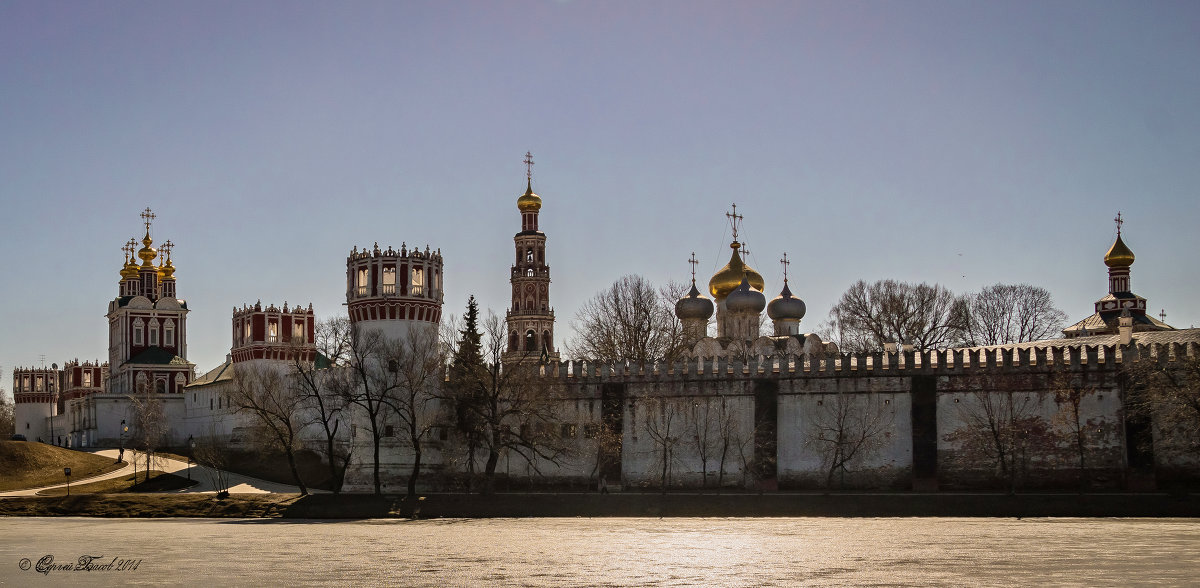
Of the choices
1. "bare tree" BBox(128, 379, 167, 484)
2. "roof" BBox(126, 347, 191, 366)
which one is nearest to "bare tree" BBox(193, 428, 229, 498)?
"bare tree" BBox(128, 379, 167, 484)

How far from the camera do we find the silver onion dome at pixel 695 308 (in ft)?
235

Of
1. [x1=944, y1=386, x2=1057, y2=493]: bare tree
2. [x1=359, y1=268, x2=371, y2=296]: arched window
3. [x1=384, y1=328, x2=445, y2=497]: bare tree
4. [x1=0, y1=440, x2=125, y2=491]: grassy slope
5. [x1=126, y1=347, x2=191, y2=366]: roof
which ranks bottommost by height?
[x1=0, y1=440, x2=125, y2=491]: grassy slope

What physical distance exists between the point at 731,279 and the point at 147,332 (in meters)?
46.8

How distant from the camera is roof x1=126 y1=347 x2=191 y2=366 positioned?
91.9 m

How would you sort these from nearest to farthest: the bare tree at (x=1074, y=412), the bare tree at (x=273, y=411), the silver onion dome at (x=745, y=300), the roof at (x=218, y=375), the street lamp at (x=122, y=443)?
the bare tree at (x=1074, y=412) < the bare tree at (x=273, y=411) < the silver onion dome at (x=745, y=300) < the street lamp at (x=122, y=443) < the roof at (x=218, y=375)

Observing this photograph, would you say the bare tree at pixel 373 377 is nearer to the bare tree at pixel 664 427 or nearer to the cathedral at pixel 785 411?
the cathedral at pixel 785 411

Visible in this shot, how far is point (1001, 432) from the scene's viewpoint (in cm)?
4716

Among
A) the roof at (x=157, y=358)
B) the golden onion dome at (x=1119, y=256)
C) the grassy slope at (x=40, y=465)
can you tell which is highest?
the golden onion dome at (x=1119, y=256)

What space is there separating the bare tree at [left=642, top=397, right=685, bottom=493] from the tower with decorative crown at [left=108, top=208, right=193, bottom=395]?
48.3 m

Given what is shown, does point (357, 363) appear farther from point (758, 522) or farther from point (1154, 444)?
point (1154, 444)

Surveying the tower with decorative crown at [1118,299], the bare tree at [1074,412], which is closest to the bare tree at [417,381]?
the bare tree at [1074,412]

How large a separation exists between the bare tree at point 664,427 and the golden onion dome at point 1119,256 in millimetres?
37686

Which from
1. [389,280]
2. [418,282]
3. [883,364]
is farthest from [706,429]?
[389,280]

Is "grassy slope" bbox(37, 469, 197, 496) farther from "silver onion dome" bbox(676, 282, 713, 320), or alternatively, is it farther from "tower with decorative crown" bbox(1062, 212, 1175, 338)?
"tower with decorative crown" bbox(1062, 212, 1175, 338)
